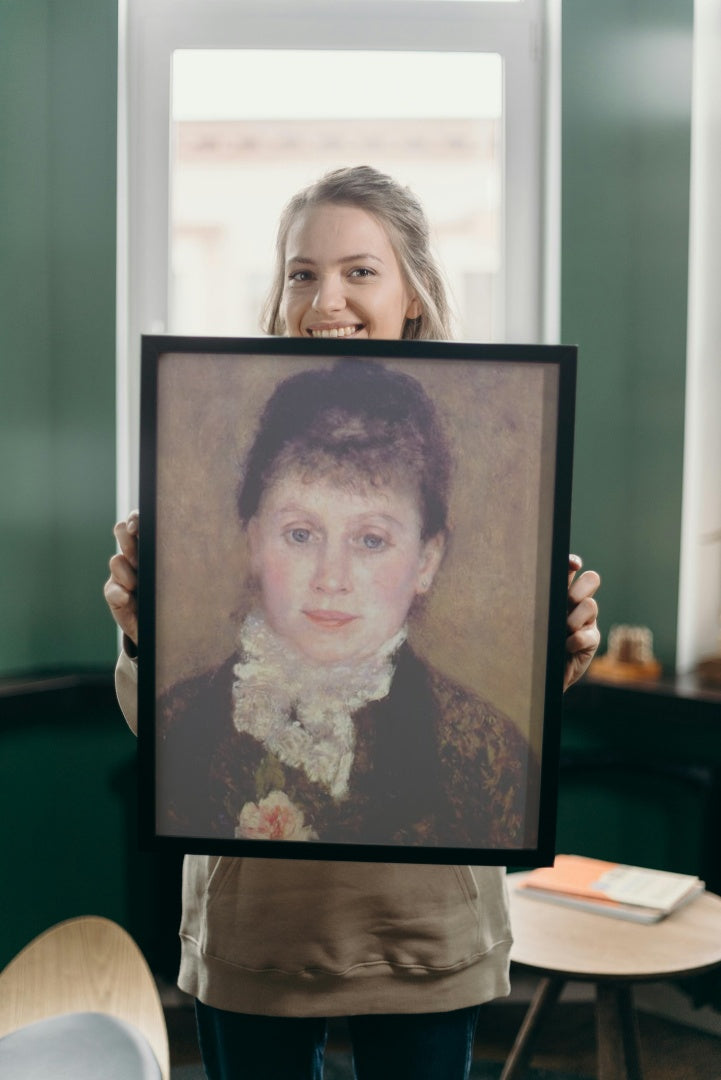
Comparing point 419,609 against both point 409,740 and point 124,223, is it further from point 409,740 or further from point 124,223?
point 124,223

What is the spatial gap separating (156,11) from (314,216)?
1750 millimetres

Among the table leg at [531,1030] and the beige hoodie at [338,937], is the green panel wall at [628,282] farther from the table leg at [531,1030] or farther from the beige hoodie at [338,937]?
the beige hoodie at [338,937]

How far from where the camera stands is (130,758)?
2584 mm

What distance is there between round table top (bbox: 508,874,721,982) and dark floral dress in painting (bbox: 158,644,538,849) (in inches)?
31.8

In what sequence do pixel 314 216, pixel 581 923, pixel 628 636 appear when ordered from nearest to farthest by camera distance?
1. pixel 314 216
2. pixel 581 923
3. pixel 628 636

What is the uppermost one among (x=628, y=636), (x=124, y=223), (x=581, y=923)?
(x=124, y=223)

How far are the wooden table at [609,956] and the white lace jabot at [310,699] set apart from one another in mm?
875

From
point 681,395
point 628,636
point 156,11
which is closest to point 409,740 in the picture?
point 628,636

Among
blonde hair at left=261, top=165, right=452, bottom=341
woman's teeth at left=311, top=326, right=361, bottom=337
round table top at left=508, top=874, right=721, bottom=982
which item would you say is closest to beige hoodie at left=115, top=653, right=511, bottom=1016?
woman's teeth at left=311, top=326, right=361, bottom=337

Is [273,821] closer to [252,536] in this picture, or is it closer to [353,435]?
[252,536]

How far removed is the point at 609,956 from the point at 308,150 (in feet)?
6.51

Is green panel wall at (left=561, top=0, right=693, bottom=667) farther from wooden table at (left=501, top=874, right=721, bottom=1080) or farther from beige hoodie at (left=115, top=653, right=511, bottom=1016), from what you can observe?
beige hoodie at (left=115, top=653, right=511, bottom=1016)

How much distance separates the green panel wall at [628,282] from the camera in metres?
2.55

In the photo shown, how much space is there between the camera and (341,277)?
3.76 ft
